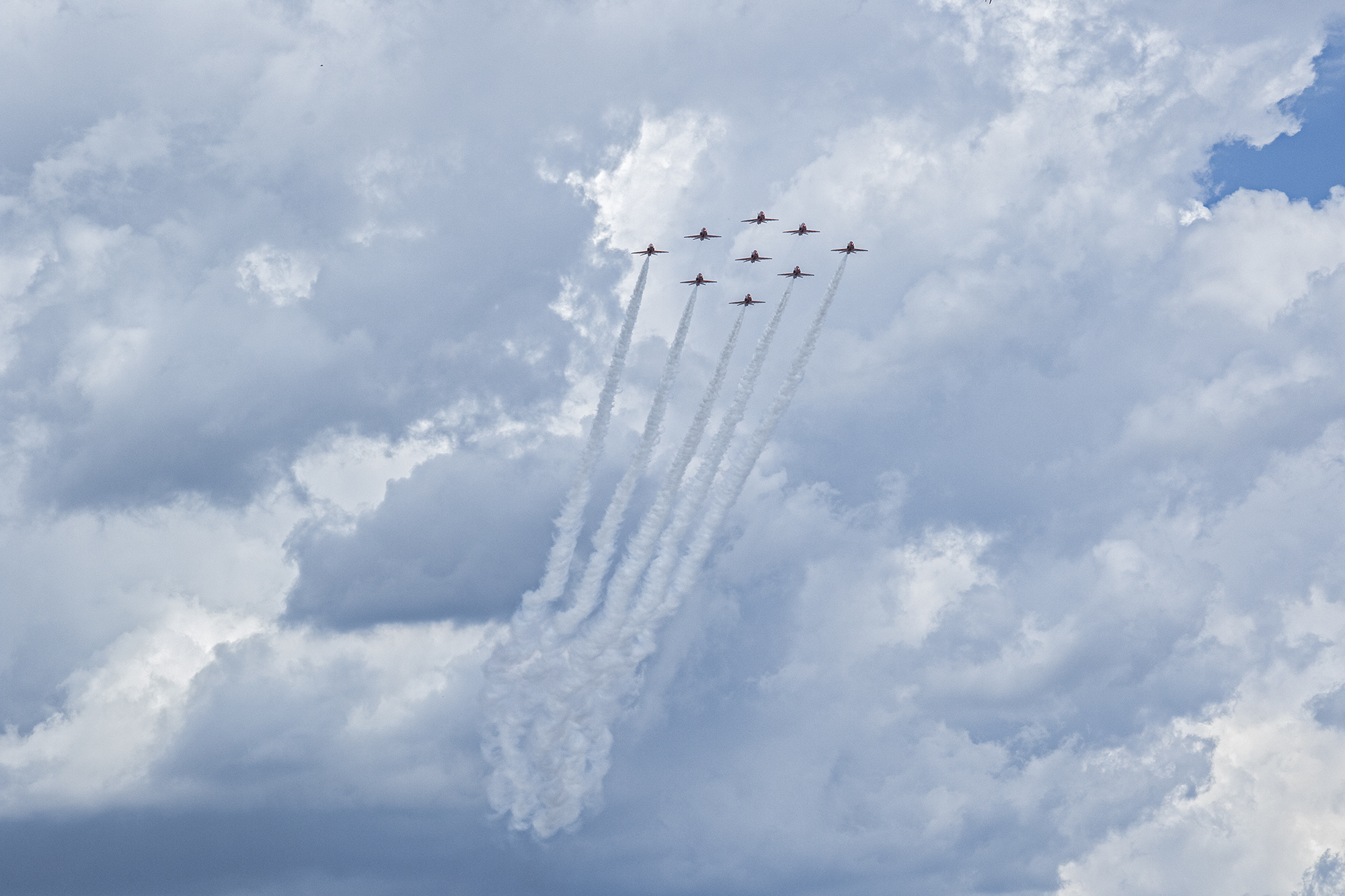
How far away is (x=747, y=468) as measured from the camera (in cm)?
16250

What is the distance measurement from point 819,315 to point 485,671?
56056 millimetres

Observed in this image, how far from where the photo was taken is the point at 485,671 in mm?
172375

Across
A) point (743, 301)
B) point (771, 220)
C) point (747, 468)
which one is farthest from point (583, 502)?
point (771, 220)

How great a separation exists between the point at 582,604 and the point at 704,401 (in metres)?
27.0

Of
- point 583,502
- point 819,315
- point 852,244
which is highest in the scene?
point 852,244

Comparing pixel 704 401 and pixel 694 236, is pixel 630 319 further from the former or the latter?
pixel 694 236

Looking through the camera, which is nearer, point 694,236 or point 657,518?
point 657,518

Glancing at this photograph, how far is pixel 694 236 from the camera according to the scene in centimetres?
17662

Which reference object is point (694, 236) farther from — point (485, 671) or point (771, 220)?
point (485, 671)

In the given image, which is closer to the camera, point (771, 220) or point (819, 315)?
point (819, 315)

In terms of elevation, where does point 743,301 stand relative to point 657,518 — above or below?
above

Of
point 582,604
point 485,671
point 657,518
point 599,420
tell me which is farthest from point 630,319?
point 485,671

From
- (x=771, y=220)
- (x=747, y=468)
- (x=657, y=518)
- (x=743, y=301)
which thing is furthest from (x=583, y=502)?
(x=771, y=220)

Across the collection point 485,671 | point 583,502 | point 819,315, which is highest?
point 819,315
